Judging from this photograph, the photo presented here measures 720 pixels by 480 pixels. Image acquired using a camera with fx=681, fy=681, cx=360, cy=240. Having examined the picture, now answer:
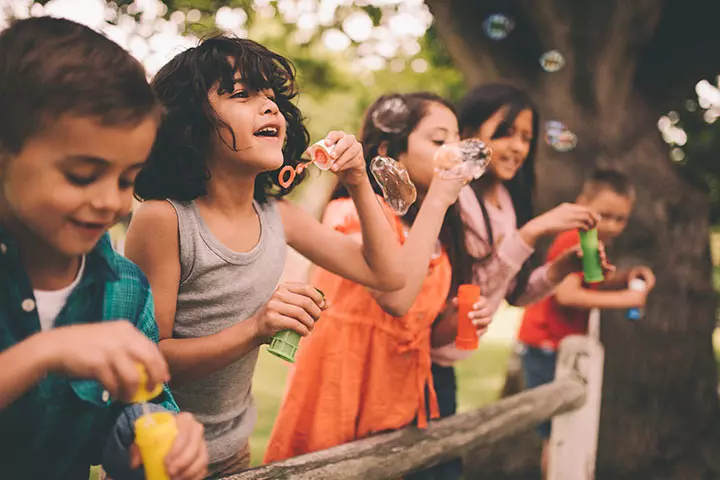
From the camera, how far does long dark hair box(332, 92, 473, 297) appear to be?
212cm

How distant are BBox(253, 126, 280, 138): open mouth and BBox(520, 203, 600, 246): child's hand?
3.66ft

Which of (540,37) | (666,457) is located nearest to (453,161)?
(540,37)

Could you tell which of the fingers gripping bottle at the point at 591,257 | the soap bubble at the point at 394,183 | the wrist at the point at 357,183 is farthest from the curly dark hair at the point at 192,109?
the fingers gripping bottle at the point at 591,257

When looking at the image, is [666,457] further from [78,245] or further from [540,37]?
[78,245]

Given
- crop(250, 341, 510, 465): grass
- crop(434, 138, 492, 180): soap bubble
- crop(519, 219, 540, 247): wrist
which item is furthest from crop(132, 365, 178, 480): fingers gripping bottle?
crop(250, 341, 510, 465): grass

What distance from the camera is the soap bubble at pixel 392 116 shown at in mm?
2119

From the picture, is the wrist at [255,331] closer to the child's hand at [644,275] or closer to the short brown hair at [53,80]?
the short brown hair at [53,80]

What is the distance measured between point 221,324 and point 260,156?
40cm

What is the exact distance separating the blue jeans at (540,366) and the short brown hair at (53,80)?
287cm

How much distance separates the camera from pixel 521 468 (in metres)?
4.69

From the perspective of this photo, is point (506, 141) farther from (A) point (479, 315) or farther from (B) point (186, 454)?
(B) point (186, 454)

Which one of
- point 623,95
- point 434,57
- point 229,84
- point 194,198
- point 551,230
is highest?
point 434,57

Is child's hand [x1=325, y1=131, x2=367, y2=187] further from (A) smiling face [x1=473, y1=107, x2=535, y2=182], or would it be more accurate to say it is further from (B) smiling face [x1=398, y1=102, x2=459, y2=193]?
(A) smiling face [x1=473, y1=107, x2=535, y2=182]

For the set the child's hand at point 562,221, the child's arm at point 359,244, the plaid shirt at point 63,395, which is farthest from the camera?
the child's hand at point 562,221
